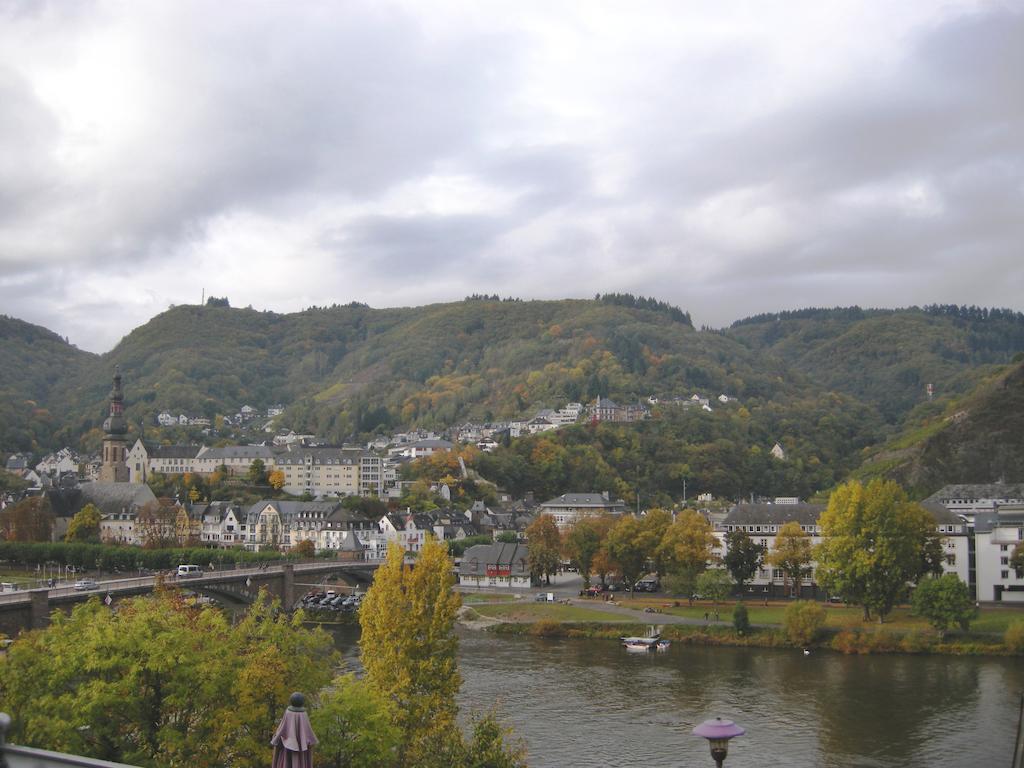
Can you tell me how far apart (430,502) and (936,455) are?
6248 cm

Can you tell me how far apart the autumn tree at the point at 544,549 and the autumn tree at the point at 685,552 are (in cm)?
1299

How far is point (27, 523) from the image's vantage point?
102875 millimetres

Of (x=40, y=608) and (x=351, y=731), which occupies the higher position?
(x=351, y=731)

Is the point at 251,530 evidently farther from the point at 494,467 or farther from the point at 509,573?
the point at 494,467

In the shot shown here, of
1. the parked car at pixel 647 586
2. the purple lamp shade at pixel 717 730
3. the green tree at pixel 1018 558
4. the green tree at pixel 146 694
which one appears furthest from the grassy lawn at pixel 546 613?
the purple lamp shade at pixel 717 730

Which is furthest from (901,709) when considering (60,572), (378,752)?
(60,572)

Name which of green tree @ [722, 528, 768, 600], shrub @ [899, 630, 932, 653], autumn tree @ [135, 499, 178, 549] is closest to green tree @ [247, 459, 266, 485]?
autumn tree @ [135, 499, 178, 549]

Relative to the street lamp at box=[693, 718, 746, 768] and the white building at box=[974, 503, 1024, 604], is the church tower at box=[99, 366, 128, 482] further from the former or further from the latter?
the street lamp at box=[693, 718, 746, 768]

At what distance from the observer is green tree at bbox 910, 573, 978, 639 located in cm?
5881

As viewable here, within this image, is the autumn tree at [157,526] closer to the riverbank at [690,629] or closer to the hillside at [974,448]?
the riverbank at [690,629]

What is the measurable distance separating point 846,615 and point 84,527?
257 ft

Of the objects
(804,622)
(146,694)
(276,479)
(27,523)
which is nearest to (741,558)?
(804,622)

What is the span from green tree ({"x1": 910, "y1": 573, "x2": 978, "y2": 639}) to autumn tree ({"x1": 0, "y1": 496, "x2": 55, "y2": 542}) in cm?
8553

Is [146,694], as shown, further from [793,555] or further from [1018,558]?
[1018,558]
